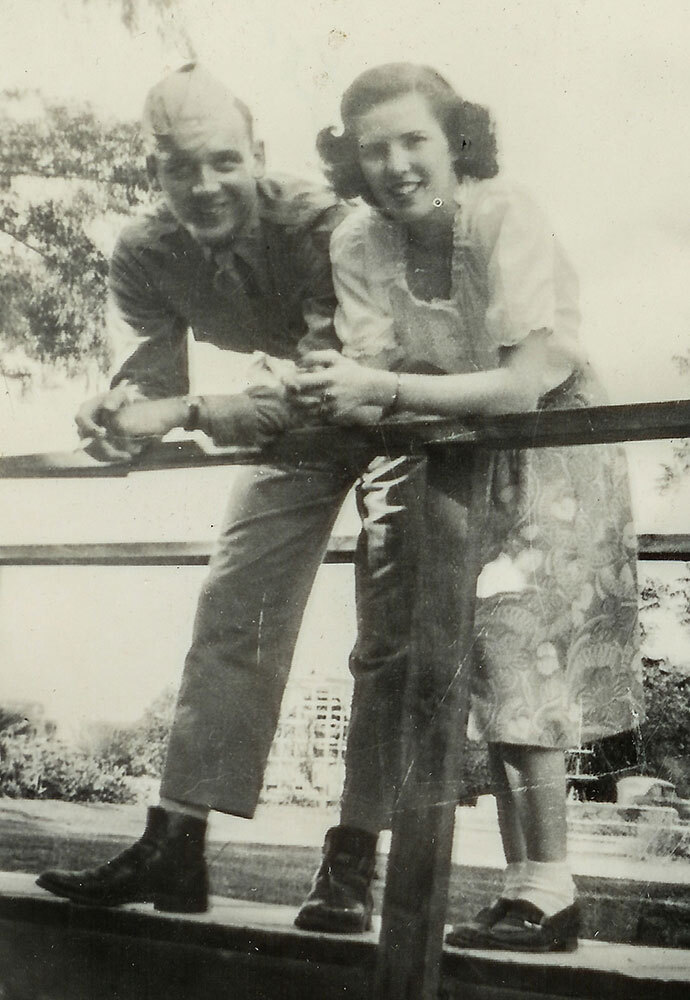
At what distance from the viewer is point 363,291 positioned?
1864 millimetres

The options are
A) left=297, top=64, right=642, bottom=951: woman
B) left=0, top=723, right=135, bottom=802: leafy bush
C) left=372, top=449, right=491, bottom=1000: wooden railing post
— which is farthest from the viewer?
left=0, top=723, right=135, bottom=802: leafy bush

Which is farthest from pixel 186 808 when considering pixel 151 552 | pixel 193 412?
pixel 193 412

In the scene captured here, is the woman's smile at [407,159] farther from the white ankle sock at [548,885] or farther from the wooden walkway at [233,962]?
the wooden walkway at [233,962]

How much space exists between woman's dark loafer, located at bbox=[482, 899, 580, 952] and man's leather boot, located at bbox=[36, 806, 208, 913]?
47cm

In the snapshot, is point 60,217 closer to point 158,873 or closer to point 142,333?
point 142,333

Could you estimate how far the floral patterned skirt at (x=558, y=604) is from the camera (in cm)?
167

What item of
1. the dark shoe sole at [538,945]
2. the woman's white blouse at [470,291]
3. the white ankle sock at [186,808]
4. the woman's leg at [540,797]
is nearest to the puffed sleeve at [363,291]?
the woman's white blouse at [470,291]

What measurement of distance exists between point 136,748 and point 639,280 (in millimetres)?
1106

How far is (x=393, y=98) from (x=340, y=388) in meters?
0.49

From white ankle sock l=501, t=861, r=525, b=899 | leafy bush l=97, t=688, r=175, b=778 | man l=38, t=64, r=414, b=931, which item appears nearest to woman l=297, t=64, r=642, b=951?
white ankle sock l=501, t=861, r=525, b=899

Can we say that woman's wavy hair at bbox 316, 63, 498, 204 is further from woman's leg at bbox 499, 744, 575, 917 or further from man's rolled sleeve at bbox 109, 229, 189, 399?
woman's leg at bbox 499, 744, 575, 917

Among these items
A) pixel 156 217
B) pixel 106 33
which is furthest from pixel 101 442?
pixel 106 33

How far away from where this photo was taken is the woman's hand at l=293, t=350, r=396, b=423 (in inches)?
70.8

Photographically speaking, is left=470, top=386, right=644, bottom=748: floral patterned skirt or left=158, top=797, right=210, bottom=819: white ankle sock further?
left=158, top=797, right=210, bottom=819: white ankle sock
